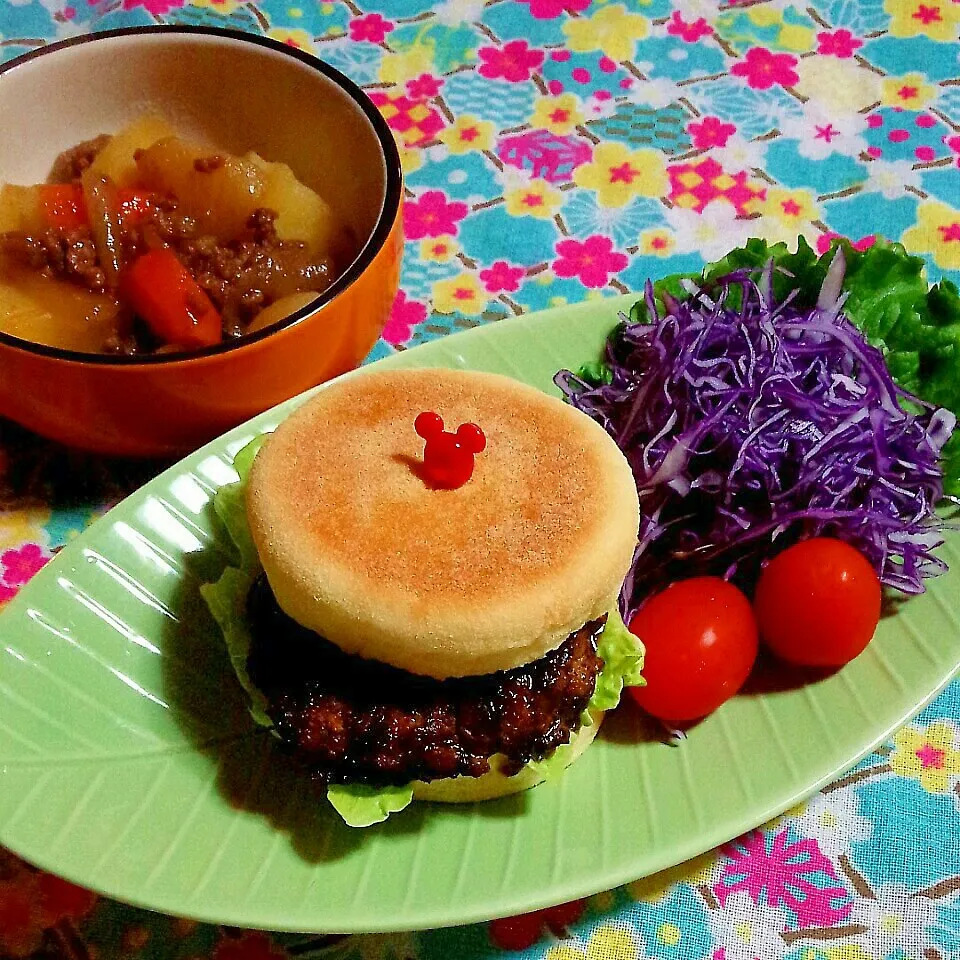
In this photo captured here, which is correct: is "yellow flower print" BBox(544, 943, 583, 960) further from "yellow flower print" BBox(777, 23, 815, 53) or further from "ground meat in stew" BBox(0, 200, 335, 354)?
"yellow flower print" BBox(777, 23, 815, 53)

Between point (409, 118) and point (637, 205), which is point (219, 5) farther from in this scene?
point (637, 205)

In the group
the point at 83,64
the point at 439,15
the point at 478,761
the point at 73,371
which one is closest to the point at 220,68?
the point at 83,64

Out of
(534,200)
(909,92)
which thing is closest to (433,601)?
(534,200)

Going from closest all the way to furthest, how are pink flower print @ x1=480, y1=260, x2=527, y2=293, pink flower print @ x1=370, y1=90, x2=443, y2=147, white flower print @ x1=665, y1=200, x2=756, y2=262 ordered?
pink flower print @ x1=480, y1=260, x2=527, y2=293, white flower print @ x1=665, y1=200, x2=756, y2=262, pink flower print @ x1=370, y1=90, x2=443, y2=147

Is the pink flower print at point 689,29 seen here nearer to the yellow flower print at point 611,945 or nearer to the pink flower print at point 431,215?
the pink flower print at point 431,215

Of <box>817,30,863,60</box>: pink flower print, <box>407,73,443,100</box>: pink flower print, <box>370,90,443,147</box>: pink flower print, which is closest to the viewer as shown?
<box>370,90,443,147</box>: pink flower print

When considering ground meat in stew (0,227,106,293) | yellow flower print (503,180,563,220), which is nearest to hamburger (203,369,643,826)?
ground meat in stew (0,227,106,293)
